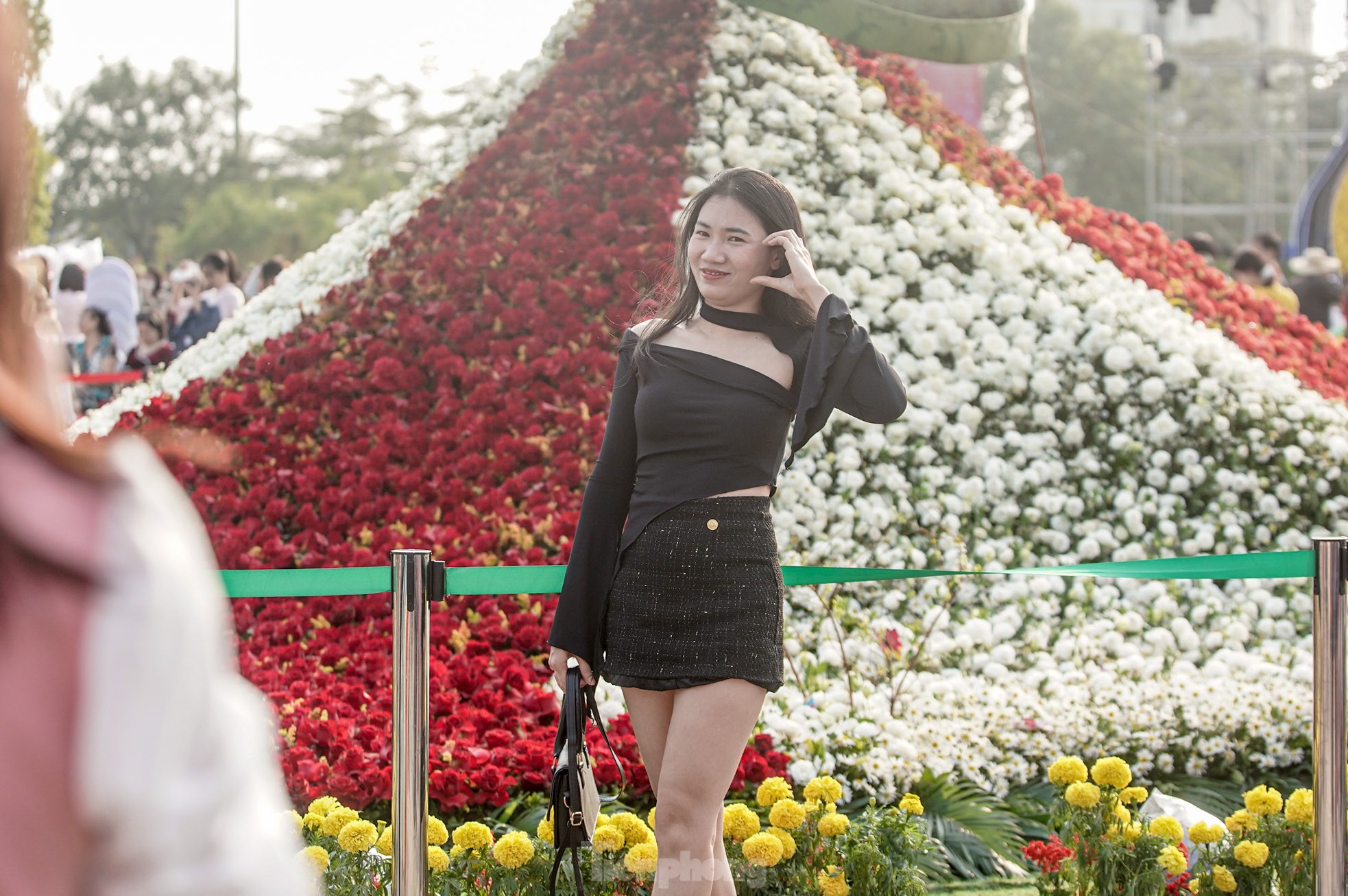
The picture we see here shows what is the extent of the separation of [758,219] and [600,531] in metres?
0.76

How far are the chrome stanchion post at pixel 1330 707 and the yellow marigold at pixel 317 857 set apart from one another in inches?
91.9

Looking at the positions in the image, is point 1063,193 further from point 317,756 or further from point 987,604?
point 317,756

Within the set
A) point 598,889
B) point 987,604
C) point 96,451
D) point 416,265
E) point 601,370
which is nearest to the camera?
point 96,451

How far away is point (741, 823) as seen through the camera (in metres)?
3.70

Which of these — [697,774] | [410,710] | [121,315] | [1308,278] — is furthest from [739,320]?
[1308,278]

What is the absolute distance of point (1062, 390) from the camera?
23.8ft

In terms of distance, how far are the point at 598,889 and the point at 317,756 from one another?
1.50m

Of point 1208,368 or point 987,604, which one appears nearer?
point 987,604

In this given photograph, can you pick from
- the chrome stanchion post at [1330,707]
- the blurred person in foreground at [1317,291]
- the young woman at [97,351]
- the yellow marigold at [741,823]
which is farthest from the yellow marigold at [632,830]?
the blurred person in foreground at [1317,291]

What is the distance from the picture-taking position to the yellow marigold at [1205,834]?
12.7 ft

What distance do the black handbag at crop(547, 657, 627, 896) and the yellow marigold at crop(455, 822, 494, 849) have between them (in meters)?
0.67

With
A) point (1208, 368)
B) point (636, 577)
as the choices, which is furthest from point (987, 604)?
point (636, 577)

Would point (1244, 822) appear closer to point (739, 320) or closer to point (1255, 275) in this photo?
point (739, 320)

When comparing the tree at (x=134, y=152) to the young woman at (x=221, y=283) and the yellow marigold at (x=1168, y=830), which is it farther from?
the yellow marigold at (x=1168, y=830)
